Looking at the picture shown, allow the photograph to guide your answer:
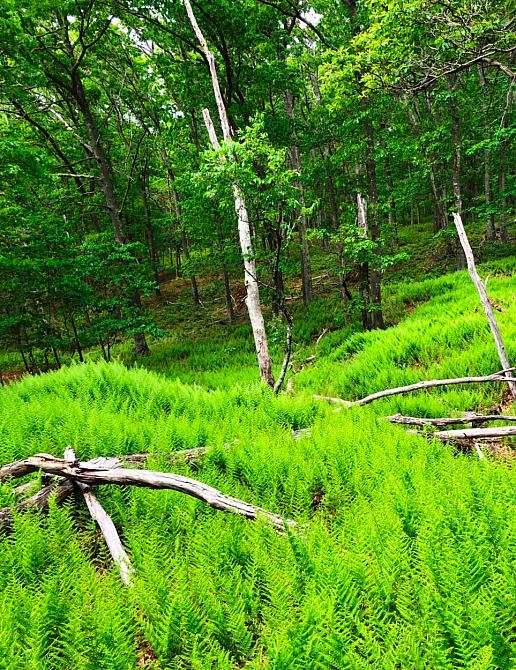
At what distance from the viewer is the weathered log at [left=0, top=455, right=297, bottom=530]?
2.47 m

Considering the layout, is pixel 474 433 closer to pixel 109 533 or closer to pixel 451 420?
pixel 451 420

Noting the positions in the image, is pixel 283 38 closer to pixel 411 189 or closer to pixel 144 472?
pixel 411 189

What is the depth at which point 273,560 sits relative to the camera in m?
2.07

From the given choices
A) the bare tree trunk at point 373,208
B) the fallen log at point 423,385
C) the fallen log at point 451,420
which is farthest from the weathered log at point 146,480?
the bare tree trunk at point 373,208

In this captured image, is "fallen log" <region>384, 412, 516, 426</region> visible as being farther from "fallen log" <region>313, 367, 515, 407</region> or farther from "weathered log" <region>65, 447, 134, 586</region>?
"weathered log" <region>65, 447, 134, 586</region>

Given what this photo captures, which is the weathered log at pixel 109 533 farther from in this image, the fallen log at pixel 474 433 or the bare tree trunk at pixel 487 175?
the bare tree trunk at pixel 487 175

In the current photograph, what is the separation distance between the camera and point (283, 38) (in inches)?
482

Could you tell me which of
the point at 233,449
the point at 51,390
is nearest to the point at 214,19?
the point at 51,390

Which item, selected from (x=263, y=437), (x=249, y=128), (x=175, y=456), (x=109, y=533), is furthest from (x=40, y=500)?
(x=249, y=128)

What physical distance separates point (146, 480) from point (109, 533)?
1.36ft

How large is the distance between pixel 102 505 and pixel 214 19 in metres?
13.3

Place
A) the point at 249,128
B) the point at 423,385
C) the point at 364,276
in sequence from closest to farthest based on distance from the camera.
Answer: the point at 423,385
the point at 249,128
the point at 364,276

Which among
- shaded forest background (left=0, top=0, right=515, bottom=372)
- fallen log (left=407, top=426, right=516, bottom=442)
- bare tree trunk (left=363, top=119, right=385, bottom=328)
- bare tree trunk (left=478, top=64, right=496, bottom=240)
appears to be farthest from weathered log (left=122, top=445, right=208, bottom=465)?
bare tree trunk (left=478, top=64, right=496, bottom=240)

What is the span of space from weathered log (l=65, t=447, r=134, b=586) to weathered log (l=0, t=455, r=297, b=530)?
100 mm
